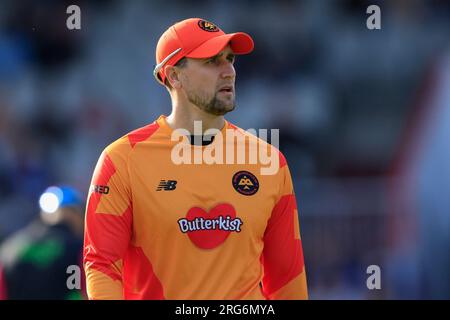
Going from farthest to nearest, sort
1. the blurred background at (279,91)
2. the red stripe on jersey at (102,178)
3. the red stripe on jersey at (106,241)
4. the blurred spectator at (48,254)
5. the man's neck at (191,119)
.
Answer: the blurred background at (279,91) → the blurred spectator at (48,254) → the man's neck at (191,119) → the red stripe on jersey at (102,178) → the red stripe on jersey at (106,241)

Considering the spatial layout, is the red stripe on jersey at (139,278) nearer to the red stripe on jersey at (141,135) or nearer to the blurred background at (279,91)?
the red stripe on jersey at (141,135)

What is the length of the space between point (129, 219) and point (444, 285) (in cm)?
585

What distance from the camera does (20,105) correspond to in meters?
11.0

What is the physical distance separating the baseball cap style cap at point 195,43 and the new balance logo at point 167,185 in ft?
1.97

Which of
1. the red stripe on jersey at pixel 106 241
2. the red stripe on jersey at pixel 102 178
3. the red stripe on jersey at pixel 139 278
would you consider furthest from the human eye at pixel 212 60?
the red stripe on jersey at pixel 139 278

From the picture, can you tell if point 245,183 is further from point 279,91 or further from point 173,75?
point 279,91

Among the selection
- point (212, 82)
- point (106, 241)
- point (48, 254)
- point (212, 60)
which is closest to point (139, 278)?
point (106, 241)

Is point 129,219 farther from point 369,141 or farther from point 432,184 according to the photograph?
point 369,141

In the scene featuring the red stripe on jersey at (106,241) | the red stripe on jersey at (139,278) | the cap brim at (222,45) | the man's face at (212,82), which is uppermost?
the cap brim at (222,45)

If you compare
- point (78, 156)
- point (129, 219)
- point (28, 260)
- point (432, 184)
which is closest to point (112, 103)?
point (78, 156)

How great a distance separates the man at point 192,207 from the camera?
4.21 meters

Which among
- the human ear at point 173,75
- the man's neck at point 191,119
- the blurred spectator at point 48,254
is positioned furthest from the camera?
the blurred spectator at point 48,254

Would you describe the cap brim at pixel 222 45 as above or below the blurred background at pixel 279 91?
above

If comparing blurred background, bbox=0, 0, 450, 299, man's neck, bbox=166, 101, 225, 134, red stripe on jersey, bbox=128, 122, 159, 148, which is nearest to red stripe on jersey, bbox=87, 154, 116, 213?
red stripe on jersey, bbox=128, 122, 159, 148
